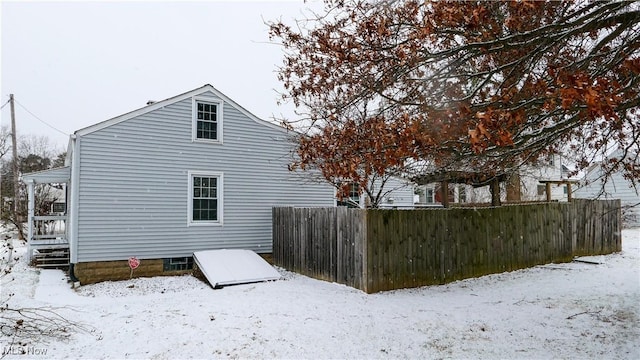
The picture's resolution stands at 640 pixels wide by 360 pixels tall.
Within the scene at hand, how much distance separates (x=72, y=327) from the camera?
629cm

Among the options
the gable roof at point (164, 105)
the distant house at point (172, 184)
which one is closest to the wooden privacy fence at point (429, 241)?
the distant house at point (172, 184)

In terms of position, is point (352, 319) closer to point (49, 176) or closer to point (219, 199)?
point (219, 199)

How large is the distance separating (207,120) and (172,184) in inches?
87.3

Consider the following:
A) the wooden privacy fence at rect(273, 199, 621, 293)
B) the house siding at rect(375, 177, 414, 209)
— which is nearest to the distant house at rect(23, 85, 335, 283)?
the wooden privacy fence at rect(273, 199, 621, 293)

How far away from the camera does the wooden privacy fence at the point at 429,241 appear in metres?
8.86

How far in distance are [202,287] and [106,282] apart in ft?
9.27

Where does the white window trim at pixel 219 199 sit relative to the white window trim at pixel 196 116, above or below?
below

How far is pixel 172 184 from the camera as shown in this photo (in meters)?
11.8

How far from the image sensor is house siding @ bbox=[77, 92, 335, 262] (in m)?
10.9

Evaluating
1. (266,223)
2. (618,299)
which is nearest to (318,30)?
(618,299)

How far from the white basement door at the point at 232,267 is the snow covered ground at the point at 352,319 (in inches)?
14.5

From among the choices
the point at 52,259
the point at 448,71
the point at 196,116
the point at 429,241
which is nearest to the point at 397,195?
the point at 429,241

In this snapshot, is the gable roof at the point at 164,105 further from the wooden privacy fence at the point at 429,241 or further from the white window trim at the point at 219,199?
the wooden privacy fence at the point at 429,241

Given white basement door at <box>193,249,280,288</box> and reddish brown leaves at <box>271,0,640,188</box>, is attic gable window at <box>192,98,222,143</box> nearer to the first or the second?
white basement door at <box>193,249,280,288</box>
